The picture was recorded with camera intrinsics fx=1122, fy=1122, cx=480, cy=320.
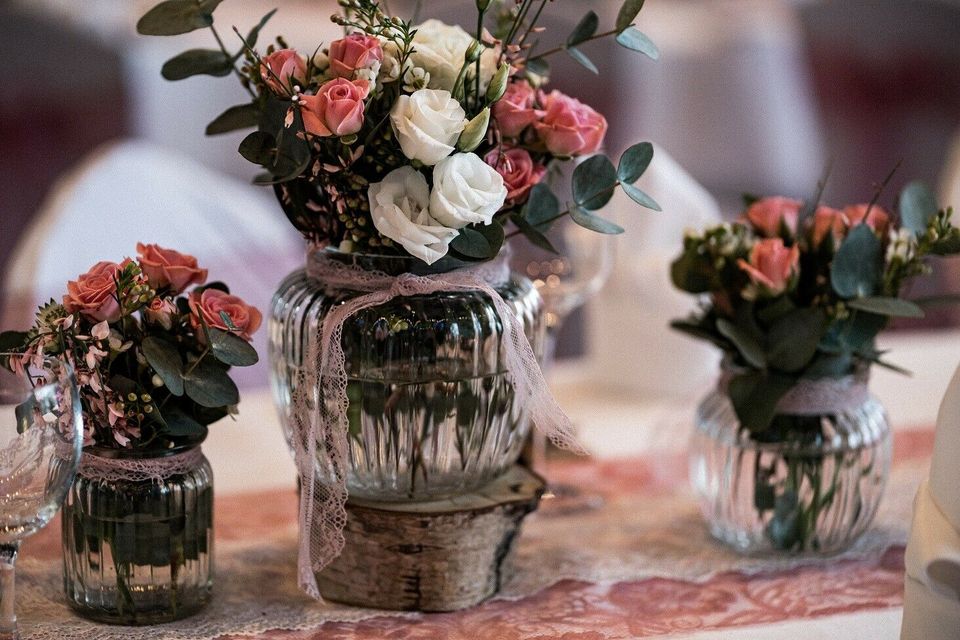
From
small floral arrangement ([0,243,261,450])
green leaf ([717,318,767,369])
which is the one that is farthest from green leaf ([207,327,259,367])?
green leaf ([717,318,767,369])

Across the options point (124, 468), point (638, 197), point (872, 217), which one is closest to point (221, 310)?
point (124, 468)

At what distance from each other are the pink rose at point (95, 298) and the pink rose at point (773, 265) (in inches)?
21.0

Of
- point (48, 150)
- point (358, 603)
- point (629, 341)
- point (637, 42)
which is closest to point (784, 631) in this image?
point (358, 603)

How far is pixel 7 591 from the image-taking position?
2.62 feet

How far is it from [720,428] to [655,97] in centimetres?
301

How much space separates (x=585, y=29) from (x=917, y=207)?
37 cm

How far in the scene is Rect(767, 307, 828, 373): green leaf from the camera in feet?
3.28

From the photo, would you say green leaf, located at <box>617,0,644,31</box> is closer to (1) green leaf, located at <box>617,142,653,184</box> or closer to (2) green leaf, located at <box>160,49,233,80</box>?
(1) green leaf, located at <box>617,142,653,184</box>

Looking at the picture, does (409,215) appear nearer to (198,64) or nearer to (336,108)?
(336,108)

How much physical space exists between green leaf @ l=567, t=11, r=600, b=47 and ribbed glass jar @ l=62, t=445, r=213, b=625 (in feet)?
1.55

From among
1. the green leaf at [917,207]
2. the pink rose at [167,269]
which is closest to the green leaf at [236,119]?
the pink rose at [167,269]

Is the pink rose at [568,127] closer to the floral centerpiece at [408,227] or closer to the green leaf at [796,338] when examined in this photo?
the floral centerpiece at [408,227]

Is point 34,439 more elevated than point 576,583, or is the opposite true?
point 34,439

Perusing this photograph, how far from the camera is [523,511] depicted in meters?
0.96
